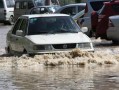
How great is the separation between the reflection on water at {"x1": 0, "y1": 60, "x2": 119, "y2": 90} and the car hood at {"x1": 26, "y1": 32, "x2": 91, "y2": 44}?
0.69 metres

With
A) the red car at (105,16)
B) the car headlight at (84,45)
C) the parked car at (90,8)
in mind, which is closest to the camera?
the car headlight at (84,45)

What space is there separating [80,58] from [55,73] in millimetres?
1817

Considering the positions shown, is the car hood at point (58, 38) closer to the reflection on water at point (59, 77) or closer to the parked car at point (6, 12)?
the reflection on water at point (59, 77)

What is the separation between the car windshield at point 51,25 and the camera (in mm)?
15447

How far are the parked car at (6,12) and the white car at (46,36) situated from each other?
89.0ft

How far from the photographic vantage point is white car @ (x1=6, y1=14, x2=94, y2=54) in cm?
1451

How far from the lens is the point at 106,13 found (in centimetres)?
2177

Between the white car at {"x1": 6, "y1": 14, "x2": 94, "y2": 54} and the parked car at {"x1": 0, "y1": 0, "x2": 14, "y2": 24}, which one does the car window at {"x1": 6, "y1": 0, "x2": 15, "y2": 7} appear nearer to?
the parked car at {"x1": 0, "y1": 0, "x2": 14, "y2": 24}

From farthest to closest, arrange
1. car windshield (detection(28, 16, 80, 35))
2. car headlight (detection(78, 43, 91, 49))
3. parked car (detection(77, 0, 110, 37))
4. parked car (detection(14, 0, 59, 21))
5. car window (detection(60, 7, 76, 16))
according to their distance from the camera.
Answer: parked car (detection(14, 0, 59, 21)) → car window (detection(60, 7, 76, 16)) → parked car (detection(77, 0, 110, 37)) → car windshield (detection(28, 16, 80, 35)) → car headlight (detection(78, 43, 91, 49))

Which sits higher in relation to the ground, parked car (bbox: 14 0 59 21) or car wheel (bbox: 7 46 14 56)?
car wheel (bbox: 7 46 14 56)

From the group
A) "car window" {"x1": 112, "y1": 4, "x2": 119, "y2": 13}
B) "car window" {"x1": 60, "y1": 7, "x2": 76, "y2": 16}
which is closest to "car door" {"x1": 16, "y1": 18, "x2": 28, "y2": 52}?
"car window" {"x1": 112, "y1": 4, "x2": 119, "y2": 13}

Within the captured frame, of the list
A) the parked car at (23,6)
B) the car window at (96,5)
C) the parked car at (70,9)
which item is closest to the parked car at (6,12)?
the parked car at (23,6)


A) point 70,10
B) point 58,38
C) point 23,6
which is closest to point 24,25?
point 58,38

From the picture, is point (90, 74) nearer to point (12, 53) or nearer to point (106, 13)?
point (12, 53)
